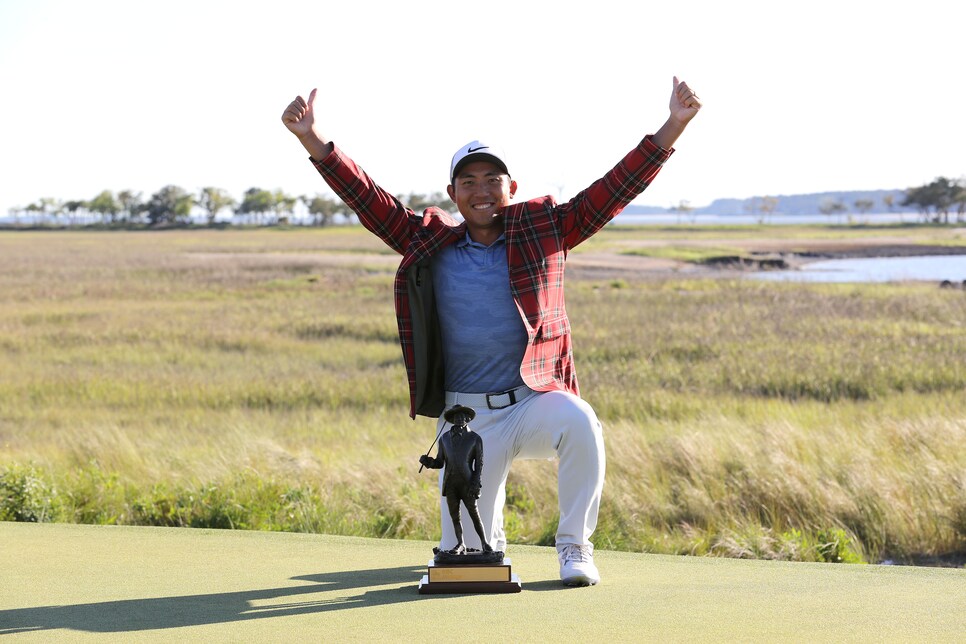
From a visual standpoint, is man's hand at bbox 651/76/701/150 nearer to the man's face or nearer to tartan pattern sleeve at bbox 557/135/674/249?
tartan pattern sleeve at bbox 557/135/674/249

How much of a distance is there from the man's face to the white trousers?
814 millimetres

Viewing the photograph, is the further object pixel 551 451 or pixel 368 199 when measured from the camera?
pixel 368 199

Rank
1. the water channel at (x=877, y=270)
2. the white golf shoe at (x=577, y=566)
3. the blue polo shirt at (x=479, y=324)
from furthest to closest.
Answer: the water channel at (x=877, y=270)
the blue polo shirt at (x=479, y=324)
the white golf shoe at (x=577, y=566)

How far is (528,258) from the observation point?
16.1 feet

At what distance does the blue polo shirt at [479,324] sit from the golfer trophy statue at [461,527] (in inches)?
15.2

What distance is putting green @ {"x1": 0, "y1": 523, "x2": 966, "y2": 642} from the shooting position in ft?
12.5

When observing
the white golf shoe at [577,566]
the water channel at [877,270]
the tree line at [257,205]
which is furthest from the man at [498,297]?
the tree line at [257,205]

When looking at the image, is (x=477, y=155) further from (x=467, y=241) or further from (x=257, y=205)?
(x=257, y=205)

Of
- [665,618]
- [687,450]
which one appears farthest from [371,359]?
[665,618]

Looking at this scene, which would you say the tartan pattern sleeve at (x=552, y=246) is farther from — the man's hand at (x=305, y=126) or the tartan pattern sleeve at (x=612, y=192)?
the man's hand at (x=305, y=126)

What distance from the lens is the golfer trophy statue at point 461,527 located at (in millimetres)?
4398

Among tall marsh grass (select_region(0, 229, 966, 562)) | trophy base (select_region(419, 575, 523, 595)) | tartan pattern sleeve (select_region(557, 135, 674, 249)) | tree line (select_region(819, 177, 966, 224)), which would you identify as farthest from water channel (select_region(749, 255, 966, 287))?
tree line (select_region(819, 177, 966, 224))

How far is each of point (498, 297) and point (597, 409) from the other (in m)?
8.84

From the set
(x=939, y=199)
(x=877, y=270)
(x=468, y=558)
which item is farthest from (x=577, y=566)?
(x=939, y=199)
